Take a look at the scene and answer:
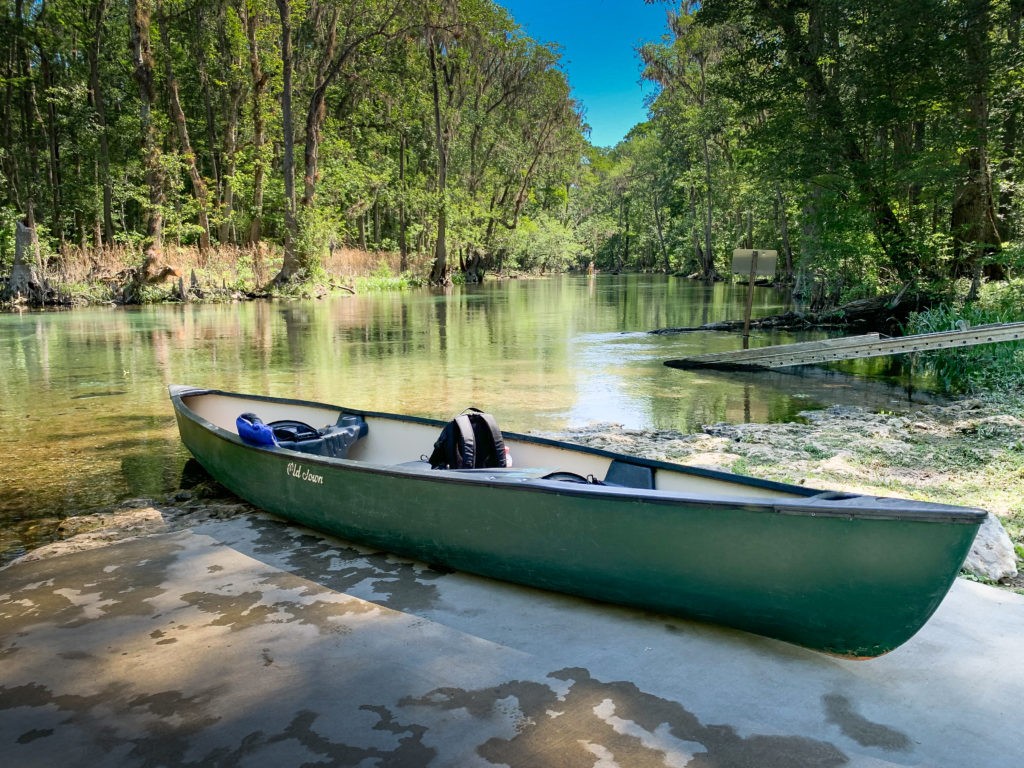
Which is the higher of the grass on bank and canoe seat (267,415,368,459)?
the grass on bank

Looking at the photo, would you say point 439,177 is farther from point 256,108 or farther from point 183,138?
point 183,138

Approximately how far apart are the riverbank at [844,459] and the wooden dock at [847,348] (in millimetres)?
1541

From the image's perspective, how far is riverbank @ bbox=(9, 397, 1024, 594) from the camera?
17.4ft

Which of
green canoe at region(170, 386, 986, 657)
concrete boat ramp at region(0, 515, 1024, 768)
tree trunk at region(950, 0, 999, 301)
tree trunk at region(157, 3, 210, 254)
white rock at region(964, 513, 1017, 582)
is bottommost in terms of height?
concrete boat ramp at region(0, 515, 1024, 768)

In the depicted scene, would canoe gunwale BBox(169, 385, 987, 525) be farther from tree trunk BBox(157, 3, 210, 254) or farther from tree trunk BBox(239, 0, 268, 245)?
tree trunk BBox(239, 0, 268, 245)

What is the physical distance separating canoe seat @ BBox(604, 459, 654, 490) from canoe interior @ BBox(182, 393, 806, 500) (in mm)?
30

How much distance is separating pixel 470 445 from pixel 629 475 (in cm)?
108

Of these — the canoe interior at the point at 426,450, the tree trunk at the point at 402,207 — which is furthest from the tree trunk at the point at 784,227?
the canoe interior at the point at 426,450

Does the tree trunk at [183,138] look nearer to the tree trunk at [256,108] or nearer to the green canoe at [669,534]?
the tree trunk at [256,108]

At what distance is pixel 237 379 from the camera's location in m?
11.6

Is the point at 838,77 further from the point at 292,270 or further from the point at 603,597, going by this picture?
the point at 292,270

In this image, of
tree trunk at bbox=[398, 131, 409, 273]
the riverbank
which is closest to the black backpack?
the riverbank

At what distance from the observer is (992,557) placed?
4.12 metres

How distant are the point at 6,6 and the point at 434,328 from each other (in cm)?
2171
